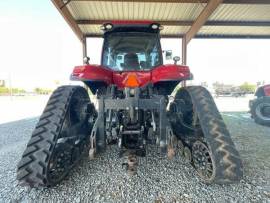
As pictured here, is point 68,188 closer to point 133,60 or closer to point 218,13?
point 133,60

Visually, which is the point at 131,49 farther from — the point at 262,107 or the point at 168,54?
the point at 262,107

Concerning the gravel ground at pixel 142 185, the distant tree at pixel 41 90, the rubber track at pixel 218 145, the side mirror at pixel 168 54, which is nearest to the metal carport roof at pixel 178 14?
the side mirror at pixel 168 54

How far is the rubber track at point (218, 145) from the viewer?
79.3 inches

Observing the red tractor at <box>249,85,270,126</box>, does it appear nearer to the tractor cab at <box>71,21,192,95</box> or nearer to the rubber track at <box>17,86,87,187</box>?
the tractor cab at <box>71,21,192,95</box>

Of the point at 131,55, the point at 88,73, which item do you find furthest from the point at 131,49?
the point at 88,73

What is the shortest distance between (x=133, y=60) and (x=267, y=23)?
24.1 ft

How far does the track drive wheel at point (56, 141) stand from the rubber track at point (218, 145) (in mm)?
1508

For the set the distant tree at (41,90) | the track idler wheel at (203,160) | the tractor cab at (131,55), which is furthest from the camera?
the distant tree at (41,90)

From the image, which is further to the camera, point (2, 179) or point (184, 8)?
point (184, 8)

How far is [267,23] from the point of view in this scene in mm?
8125

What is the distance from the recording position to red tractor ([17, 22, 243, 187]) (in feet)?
6.75

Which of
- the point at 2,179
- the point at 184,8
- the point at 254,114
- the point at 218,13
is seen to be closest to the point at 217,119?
the point at 2,179

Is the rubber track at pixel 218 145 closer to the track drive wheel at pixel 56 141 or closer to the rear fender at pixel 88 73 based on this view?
the rear fender at pixel 88 73

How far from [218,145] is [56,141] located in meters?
1.63
